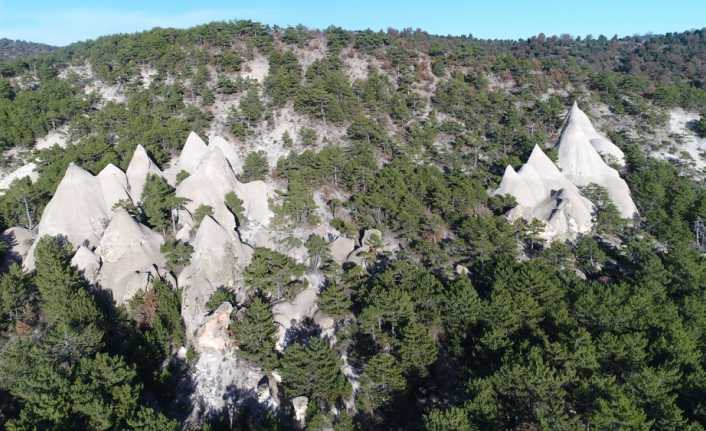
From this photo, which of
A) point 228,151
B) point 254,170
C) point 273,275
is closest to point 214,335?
point 273,275

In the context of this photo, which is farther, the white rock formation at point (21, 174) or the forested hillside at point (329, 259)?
the white rock formation at point (21, 174)

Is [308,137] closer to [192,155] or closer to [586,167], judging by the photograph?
[192,155]

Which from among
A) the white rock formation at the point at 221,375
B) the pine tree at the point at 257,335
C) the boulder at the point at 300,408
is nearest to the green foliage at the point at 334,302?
the pine tree at the point at 257,335

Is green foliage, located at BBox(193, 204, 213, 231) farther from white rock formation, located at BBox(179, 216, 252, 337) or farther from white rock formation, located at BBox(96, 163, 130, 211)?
white rock formation, located at BBox(96, 163, 130, 211)

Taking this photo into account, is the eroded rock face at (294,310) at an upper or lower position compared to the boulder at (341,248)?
lower

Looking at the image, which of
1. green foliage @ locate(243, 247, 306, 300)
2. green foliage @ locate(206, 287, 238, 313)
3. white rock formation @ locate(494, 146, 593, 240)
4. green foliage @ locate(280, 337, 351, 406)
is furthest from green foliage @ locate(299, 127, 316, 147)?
green foliage @ locate(280, 337, 351, 406)

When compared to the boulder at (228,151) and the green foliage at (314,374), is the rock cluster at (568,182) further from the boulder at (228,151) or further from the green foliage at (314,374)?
the boulder at (228,151)
